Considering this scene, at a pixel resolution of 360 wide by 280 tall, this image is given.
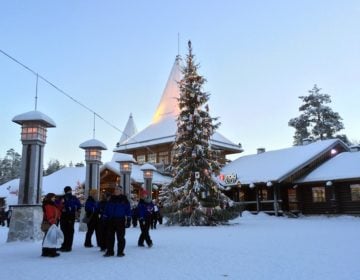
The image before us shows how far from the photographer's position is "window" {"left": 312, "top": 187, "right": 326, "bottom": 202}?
100 ft

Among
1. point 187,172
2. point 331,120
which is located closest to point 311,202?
point 187,172

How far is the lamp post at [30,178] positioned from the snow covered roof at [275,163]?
19.3 metres

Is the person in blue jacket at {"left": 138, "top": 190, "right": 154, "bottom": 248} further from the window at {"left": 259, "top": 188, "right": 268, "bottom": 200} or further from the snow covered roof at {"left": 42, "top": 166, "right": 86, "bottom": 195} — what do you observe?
the window at {"left": 259, "top": 188, "right": 268, "bottom": 200}

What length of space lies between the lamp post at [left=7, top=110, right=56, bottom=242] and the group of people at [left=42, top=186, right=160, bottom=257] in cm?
246

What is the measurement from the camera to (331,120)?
171 ft

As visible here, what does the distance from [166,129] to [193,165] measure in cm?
1568

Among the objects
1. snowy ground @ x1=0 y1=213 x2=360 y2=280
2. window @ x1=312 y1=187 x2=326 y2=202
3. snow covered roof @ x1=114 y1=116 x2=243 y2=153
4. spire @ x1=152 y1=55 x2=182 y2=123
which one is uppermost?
spire @ x1=152 y1=55 x2=182 y2=123

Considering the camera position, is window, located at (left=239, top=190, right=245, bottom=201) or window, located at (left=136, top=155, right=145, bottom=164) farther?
window, located at (left=136, top=155, right=145, bottom=164)

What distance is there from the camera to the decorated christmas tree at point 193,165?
2152 centimetres

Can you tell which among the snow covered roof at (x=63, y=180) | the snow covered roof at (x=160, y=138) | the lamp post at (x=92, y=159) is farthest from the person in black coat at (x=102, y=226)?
the snow covered roof at (x=160, y=138)

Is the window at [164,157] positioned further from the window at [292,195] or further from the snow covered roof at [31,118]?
the snow covered roof at [31,118]

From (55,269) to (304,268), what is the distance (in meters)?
4.30

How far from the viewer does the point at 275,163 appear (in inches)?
1296

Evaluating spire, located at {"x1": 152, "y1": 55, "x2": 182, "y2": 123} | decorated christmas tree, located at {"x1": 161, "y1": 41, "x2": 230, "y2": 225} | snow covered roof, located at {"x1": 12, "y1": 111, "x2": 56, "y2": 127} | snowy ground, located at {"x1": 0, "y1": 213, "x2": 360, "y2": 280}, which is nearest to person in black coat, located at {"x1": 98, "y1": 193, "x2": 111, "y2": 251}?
snowy ground, located at {"x1": 0, "y1": 213, "x2": 360, "y2": 280}
